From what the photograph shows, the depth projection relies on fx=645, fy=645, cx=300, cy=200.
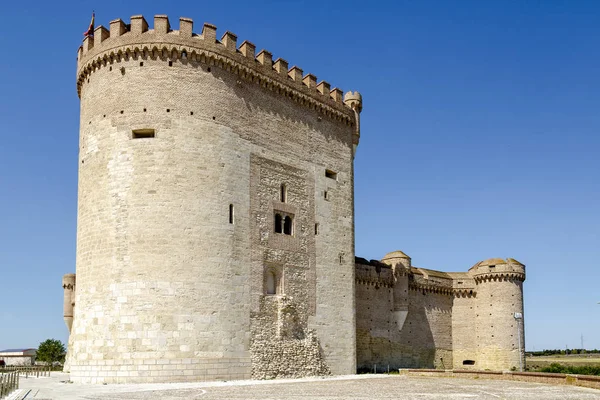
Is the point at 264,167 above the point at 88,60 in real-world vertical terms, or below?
below

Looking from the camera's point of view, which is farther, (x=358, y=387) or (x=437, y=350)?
(x=437, y=350)

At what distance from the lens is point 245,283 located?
23719mm

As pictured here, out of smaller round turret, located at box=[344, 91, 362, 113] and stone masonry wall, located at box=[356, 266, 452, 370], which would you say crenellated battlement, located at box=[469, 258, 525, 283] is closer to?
stone masonry wall, located at box=[356, 266, 452, 370]

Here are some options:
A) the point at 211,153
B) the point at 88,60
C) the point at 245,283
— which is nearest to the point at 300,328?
the point at 245,283

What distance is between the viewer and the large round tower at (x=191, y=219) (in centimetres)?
2172

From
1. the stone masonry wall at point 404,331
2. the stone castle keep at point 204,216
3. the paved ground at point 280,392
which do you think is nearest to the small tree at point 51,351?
the stone masonry wall at point 404,331

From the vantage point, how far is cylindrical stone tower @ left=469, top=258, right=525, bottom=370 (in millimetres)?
40031

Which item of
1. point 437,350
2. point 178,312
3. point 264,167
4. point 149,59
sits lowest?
point 437,350

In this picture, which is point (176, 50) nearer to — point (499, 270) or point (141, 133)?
point (141, 133)

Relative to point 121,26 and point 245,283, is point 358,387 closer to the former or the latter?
point 245,283

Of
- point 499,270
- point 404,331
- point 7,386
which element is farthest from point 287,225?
point 499,270

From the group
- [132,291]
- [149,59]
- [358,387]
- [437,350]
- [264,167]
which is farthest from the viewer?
[437,350]

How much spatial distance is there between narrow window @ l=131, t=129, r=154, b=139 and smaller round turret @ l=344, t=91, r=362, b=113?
1165cm

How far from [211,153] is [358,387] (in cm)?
968
